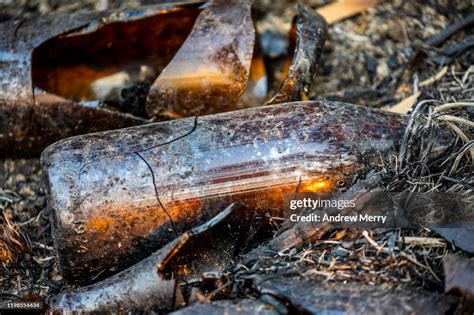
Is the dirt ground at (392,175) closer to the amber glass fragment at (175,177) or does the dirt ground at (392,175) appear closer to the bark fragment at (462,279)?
the bark fragment at (462,279)

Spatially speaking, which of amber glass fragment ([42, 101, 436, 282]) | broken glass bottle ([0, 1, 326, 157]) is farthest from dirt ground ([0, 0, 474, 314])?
broken glass bottle ([0, 1, 326, 157])

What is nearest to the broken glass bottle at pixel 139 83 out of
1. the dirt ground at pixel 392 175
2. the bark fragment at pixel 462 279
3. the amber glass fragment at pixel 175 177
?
the dirt ground at pixel 392 175

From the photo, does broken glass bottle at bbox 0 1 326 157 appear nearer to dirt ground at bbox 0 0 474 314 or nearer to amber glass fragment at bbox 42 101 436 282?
dirt ground at bbox 0 0 474 314

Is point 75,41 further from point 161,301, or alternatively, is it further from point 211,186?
point 161,301

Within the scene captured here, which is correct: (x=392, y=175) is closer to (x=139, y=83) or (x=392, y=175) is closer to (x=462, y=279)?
(x=462, y=279)

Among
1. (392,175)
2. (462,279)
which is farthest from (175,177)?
(462,279)

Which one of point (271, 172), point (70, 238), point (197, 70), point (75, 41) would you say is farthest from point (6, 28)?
point (271, 172)
